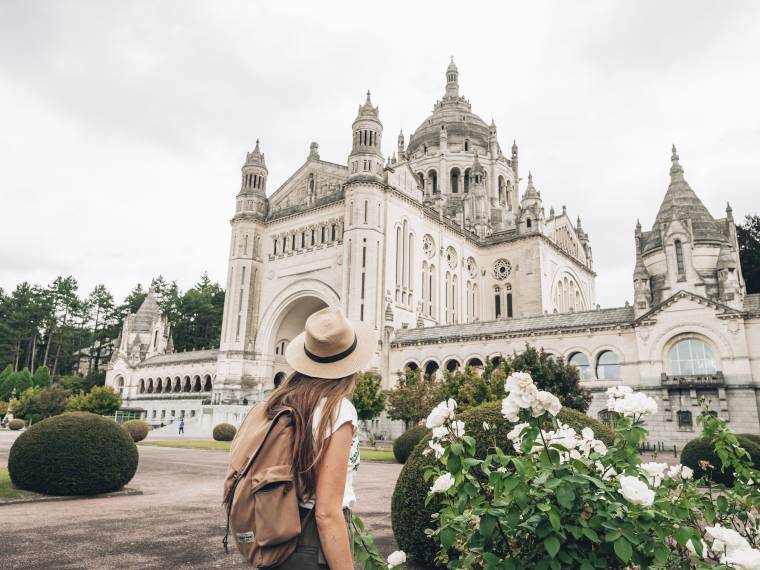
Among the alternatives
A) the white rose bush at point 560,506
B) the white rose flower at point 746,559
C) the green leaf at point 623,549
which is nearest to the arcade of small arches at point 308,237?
the white rose bush at point 560,506

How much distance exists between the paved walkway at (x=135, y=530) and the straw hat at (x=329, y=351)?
17.7 feet

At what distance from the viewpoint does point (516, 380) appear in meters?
3.46

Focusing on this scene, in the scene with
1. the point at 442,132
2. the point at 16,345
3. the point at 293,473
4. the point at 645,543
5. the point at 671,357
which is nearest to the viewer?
the point at 293,473

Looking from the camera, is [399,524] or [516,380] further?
[399,524]

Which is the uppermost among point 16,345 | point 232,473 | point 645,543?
point 16,345

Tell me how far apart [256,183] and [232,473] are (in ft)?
175

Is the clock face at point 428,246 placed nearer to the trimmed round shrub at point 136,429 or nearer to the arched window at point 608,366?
the arched window at point 608,366

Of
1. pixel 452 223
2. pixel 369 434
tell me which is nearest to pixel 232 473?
pixel 369 434

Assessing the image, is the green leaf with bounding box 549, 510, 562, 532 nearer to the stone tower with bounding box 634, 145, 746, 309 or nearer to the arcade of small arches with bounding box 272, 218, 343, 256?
the stone tower with bounding box 634, 145, 746, 309

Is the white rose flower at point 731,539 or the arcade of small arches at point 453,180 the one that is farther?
the arcade of small arches at point 453,180

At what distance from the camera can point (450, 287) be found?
50844mm

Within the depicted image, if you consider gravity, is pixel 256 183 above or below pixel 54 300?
above

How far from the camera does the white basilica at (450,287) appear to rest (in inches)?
1152

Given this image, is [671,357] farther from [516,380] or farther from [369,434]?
[516,380]
